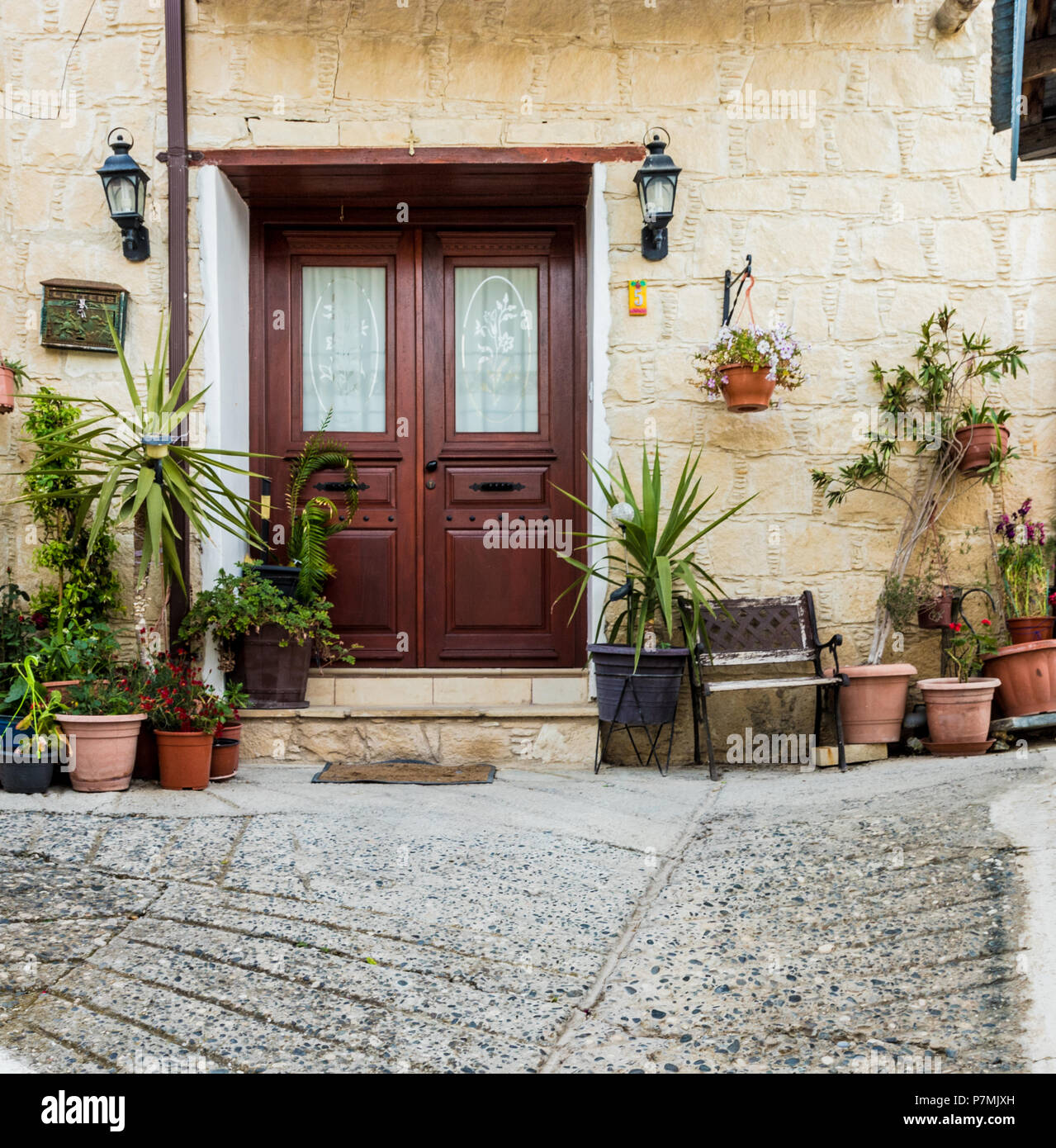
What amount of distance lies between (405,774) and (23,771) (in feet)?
4.75

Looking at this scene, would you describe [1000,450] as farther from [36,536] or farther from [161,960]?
[36,536]

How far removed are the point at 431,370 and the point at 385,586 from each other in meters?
1.11

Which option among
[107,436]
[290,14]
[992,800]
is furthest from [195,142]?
[992,800]

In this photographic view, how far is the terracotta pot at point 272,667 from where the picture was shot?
4.55m

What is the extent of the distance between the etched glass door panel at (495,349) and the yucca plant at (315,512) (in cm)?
63

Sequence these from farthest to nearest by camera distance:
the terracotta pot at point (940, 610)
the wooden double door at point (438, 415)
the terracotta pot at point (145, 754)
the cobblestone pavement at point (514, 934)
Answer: the wooden double door at point (438, 415)
the terracotta pot at point (940, 610)
the terracotta pot at point (145, 754)
the cobblestone pavement at point (514, 934)

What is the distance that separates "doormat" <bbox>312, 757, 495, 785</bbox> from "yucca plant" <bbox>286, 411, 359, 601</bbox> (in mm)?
845

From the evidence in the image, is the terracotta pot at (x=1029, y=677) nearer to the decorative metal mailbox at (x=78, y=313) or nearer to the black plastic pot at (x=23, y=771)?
the black plastic pot at (x=23, y=771)

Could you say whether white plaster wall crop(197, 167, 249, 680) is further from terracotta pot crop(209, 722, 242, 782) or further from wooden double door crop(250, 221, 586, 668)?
terracotta pot crop(209, 722, 242, 782)

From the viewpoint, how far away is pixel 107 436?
4625 millimetres

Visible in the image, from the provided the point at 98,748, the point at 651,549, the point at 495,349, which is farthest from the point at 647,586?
the point at 98,748

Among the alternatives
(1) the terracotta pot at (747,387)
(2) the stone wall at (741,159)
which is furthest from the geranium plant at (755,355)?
(2) the stone wall at (741,159)

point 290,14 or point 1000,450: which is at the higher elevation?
point 290,14

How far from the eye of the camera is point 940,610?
14.7 ft
